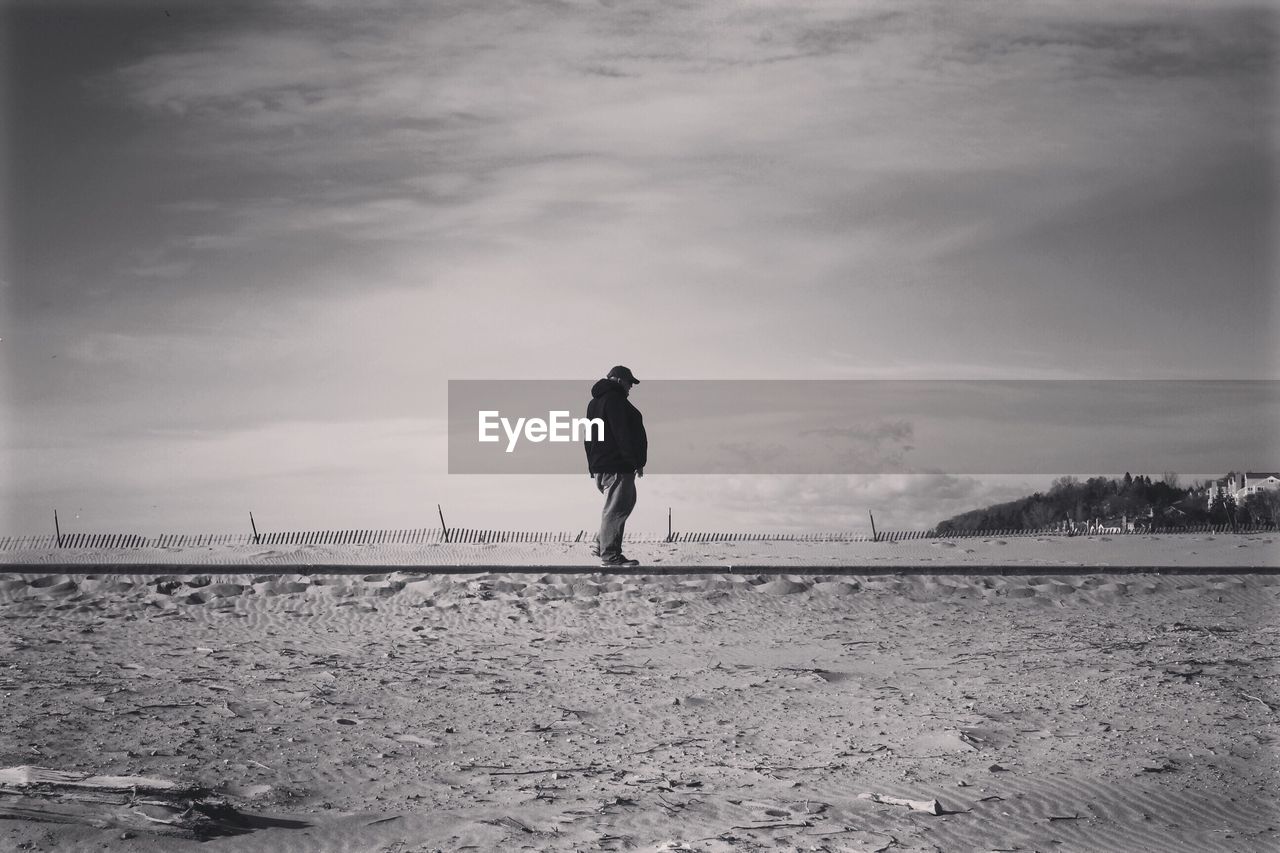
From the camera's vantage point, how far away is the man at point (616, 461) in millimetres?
10000

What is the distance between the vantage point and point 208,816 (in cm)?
384

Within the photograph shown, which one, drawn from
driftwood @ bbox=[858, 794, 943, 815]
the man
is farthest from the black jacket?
driftwood @ bbox=[858, 794, 943, 815]

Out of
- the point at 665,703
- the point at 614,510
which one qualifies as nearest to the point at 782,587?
the point at 614,510

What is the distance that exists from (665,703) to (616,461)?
4.46m

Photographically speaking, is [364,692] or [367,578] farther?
[367,578]

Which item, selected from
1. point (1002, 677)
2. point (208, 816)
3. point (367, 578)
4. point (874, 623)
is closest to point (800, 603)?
point (874, 623)

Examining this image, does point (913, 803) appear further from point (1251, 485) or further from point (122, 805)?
point (1251, 485)

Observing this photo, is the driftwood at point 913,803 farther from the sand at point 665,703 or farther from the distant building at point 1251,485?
the distant building at point 1251,485

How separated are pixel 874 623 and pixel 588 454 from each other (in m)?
3.52

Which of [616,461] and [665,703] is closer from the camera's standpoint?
[665,703]

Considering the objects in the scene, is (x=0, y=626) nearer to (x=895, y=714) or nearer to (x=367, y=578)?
(x=367, y=578)

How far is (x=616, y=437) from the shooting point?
10.0 meters

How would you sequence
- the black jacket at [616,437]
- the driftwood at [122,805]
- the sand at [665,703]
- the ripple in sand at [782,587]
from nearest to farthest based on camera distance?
the driftwood at [122,805], the sand at [665,703], the ripple in sand at [782,587], the black jacket at [616,437]

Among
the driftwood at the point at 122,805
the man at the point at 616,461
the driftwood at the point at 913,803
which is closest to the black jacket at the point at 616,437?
the man at the point at 616,461
